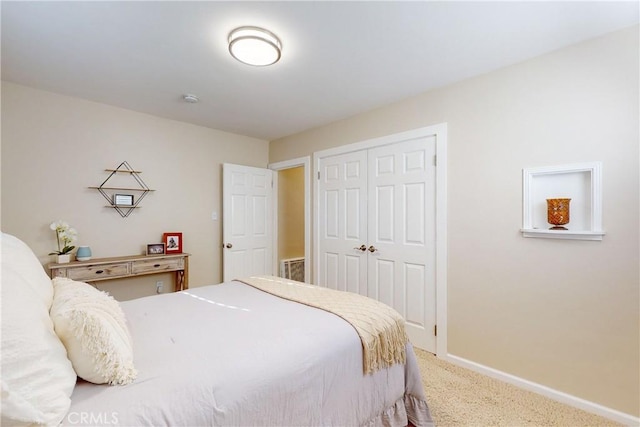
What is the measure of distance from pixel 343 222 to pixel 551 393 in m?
2.31

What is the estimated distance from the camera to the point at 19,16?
1.75 meters

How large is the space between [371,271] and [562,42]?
2446mm

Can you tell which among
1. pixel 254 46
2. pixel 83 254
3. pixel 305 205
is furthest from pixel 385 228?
pixel 83 254

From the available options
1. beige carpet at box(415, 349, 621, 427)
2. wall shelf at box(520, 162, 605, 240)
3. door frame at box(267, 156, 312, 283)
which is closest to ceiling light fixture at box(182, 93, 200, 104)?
door frame at box(267, 156, 312, 283)

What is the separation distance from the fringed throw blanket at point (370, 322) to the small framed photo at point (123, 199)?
228 cm

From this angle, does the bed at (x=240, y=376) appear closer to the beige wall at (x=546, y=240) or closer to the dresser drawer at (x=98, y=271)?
the beige wall at (x=546, y=240)

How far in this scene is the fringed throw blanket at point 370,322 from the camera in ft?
5.04

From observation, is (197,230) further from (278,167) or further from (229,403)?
(229,403)

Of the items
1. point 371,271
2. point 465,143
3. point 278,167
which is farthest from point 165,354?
point 278,167

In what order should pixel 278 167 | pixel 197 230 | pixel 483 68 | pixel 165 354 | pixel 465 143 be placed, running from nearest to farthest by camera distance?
pixel 165 354 → pixel 483 68 → pixel 465 143 → pixel 197 230 → pixel 278 167

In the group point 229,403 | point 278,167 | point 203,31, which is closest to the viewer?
point 229,403

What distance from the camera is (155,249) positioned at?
11.0 feet

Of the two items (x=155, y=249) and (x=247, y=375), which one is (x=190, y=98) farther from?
(x=247, y=375)

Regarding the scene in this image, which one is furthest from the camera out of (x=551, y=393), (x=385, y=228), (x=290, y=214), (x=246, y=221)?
(x=290, y=214)
